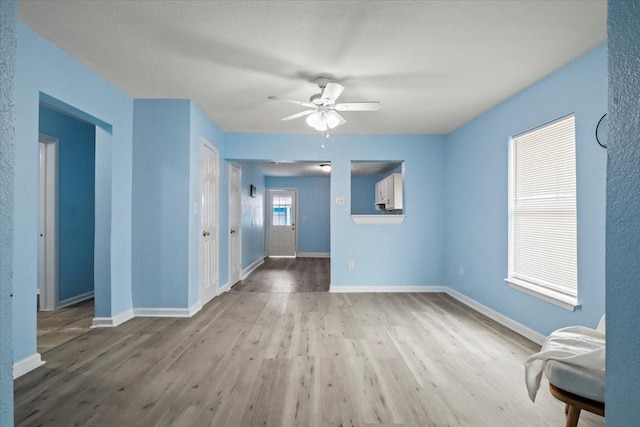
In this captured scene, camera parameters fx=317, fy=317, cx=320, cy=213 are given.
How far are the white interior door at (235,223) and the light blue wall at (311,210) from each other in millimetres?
3722

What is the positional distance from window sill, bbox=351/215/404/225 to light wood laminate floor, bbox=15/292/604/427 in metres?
1.64

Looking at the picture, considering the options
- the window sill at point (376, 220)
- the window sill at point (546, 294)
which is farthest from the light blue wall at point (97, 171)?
the window sill at point (546, 294)

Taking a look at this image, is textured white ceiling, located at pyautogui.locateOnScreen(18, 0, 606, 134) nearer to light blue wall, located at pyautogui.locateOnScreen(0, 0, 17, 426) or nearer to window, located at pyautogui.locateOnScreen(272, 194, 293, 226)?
light blue wall, located at pyautogui.locateOnScreen(0, 0, 17, 426)

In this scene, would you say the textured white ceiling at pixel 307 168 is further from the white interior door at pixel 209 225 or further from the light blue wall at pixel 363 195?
the white interior door at pixel 209 225

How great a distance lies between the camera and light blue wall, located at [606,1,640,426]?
642 millimetres

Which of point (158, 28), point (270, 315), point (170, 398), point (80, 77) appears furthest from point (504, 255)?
point (80, 77)

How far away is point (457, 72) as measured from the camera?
2773 millimetres

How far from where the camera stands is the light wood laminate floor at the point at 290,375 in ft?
5.91

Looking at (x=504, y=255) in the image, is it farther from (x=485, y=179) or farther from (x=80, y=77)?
(x=80, y=77)

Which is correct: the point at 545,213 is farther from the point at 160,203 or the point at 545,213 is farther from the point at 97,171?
the point at 97,171

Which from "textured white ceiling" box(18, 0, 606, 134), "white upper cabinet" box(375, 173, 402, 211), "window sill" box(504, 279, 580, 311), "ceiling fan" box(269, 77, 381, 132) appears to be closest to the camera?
"textured white ceiling" box(18, 0, 606, 134)

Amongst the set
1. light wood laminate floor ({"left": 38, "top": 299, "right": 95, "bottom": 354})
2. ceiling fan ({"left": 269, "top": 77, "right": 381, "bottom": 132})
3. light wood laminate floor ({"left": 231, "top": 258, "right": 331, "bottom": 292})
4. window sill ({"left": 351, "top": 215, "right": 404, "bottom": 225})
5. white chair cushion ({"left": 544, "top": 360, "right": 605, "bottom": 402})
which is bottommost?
light wood laminate floor ({"left": 231, "top": 258, "right": 331, "bottom": 292})

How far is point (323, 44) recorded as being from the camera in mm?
2322

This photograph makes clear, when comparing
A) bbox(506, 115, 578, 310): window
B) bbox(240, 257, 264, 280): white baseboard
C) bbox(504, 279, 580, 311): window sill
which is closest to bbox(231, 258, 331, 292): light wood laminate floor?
bbox(240, 257, 264, 280): white baseboard
